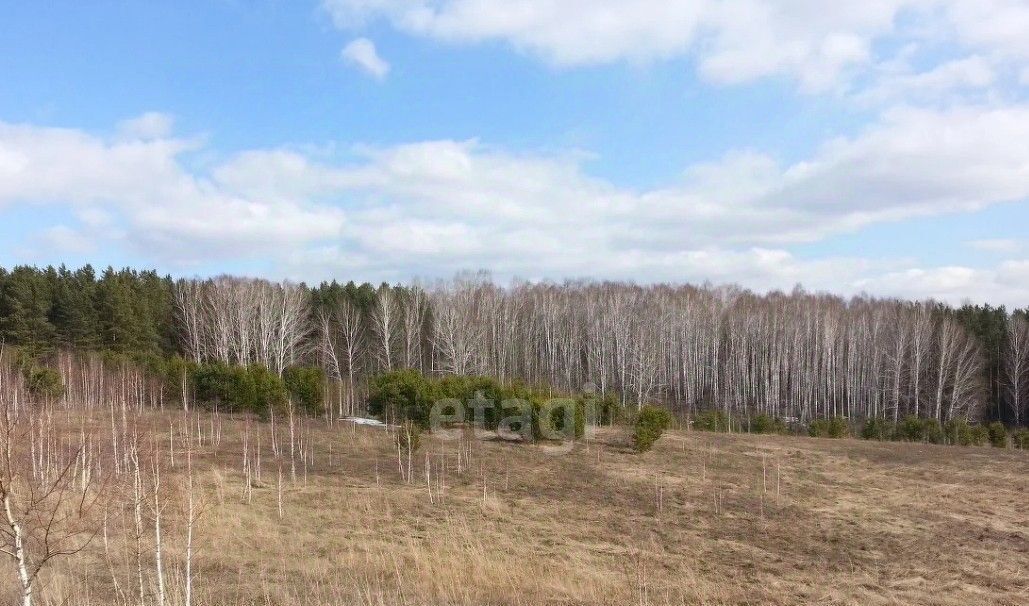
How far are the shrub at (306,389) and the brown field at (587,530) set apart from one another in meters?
5.46

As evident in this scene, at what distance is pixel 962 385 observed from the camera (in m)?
41.0

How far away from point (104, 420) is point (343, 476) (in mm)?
7065

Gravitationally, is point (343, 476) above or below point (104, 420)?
below

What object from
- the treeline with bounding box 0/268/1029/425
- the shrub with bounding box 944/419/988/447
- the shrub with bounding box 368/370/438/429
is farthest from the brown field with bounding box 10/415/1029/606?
the treeline with bounding box 0/268/1029/425

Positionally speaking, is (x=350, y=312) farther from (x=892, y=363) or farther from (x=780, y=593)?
(x=780, y=593)

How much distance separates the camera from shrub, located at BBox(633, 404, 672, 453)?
69.8 ft

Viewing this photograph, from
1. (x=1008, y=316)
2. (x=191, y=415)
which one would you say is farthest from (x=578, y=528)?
(x=1008, y=316)

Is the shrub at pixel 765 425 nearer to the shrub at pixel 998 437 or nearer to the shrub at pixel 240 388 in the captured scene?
the shrub at pixel 998 437

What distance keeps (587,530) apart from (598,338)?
115 ft

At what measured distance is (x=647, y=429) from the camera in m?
21.4

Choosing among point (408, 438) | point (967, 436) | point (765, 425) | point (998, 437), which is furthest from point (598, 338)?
point (408, 438)

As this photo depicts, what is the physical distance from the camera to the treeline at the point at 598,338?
1591 inches

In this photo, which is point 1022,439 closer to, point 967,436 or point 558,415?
point 967,436

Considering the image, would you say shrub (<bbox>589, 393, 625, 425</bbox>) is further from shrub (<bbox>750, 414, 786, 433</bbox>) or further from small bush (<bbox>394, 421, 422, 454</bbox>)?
small bush (<bbox>394, 421, 422, 454</bbox>)
